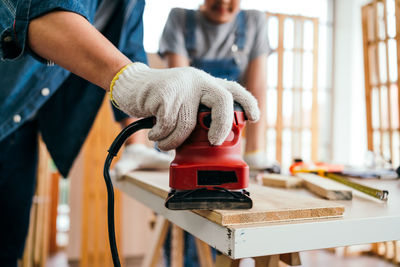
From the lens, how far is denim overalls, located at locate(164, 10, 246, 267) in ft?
5.51

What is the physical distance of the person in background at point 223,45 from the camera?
164 centimetres

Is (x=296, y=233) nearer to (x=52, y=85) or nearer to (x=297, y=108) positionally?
(x=52, y=85)

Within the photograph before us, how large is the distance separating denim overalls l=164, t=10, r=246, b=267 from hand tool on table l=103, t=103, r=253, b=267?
1149mm

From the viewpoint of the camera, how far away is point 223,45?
1.74 meters

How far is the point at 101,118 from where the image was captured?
276 centimetres

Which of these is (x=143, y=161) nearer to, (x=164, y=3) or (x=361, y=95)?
(x=164, y=3)

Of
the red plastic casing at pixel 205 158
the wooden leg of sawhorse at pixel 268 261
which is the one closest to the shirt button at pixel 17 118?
the red plastic casing at pixel 205 158

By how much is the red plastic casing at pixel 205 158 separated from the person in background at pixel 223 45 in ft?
3.44

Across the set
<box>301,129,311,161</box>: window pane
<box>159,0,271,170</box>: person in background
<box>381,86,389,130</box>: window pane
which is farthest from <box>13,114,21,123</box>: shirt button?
<box>301,129,311,161</box>: window pane

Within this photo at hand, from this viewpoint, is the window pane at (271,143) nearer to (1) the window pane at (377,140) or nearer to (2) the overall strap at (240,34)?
(1) the window pane at (377,140)

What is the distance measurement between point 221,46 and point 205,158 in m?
1.30

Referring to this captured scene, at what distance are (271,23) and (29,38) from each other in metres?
4.10

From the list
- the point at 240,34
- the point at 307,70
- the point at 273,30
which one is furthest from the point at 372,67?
the point at 240,34

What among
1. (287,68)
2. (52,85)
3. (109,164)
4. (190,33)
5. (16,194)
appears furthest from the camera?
(287,68)
